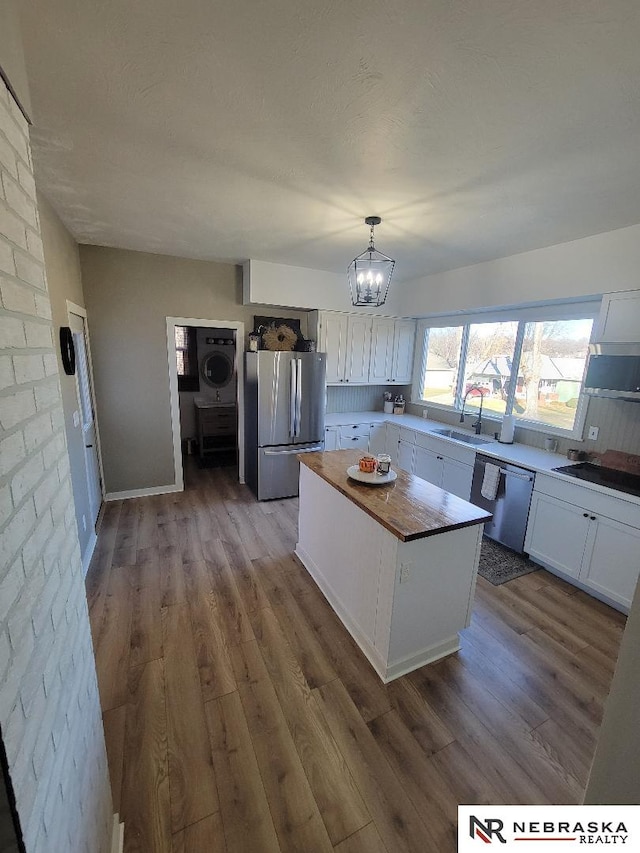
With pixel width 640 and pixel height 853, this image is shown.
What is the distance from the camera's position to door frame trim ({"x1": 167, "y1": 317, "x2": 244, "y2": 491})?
12.9 ft

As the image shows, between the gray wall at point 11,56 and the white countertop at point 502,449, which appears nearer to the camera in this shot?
the gray wall at point 11,56

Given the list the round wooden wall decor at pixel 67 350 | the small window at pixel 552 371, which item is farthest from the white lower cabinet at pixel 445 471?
the round wooden wall decor at pixel 67 350

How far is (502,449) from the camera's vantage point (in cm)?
337

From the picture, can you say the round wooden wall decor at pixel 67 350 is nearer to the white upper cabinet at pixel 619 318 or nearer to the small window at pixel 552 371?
the white upper cabinet at pixel 619 318

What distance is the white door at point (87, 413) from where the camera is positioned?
306 cm

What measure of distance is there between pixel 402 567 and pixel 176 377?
331 centimetres

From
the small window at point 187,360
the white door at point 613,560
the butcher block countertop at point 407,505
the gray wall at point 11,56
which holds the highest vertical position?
the gray wall at point 11,56

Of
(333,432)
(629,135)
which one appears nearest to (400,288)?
(333,432)

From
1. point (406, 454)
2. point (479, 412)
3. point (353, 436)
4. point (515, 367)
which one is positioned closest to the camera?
point (515, 367)

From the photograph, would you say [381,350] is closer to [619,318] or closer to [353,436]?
[353,436]

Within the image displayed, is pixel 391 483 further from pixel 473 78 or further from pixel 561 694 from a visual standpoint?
pixel 473 78

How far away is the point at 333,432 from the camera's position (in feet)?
14.8

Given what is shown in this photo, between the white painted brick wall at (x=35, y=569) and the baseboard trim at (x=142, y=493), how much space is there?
3.30m

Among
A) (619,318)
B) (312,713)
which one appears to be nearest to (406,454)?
(619,318)
